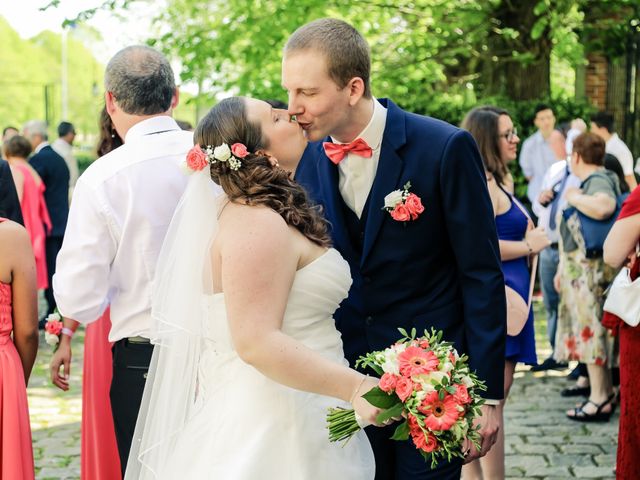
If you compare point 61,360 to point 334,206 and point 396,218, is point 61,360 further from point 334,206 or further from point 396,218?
point 396,218

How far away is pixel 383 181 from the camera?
11.3 ft

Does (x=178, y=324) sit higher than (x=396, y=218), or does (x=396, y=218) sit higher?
(x=396, y=218)

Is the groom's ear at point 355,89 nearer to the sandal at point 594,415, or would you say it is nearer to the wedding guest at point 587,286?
the wedding guest at point 587,286

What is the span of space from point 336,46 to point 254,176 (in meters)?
0.58

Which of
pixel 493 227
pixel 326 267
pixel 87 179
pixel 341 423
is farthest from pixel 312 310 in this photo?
pixel 87 179

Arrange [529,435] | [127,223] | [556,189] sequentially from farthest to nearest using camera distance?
[556,189]
[529,435]
[127,223]

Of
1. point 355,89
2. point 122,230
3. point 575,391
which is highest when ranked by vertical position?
point 355,89

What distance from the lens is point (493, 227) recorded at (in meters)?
3.41

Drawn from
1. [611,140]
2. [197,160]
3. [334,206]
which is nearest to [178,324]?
[197,160]

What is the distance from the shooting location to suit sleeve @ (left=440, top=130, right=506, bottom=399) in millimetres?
3346

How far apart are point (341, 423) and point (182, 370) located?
Answer: 26.0 inches

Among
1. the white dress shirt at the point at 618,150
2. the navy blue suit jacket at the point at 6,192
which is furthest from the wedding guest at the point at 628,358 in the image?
the white dress shirt at the point at 618,150

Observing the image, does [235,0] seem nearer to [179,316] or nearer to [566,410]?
[566,410]

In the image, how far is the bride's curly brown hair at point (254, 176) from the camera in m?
3.08
